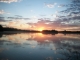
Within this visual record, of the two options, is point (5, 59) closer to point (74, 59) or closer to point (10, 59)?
point (10, 59)

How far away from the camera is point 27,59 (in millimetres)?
9609

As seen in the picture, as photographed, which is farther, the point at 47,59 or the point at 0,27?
the point at 0,27

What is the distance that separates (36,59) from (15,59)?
75.2 inches

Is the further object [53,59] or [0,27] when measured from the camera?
[0,27]

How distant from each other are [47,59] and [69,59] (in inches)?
79.0

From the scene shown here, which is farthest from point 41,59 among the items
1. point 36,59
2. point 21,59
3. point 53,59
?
point 21,59

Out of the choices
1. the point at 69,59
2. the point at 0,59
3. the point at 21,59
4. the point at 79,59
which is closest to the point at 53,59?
the point at 69,59

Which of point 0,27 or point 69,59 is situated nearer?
point 69,59

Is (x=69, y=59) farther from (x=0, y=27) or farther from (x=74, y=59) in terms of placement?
(x=0, y=27)

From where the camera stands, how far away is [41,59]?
973cm

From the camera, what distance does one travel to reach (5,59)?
9.48 meters

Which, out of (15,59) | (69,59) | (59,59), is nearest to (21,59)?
(15,59)

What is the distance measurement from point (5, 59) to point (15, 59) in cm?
90

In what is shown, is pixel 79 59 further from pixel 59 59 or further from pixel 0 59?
pixel 0 59
